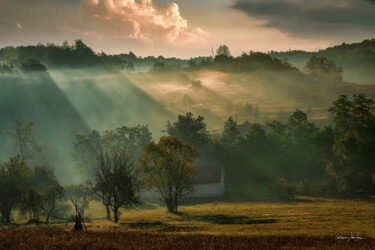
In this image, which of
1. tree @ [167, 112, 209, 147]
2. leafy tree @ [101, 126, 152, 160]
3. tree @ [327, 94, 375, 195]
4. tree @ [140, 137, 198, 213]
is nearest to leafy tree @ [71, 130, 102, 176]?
leafy tree @ [101, 126, 152, 160]

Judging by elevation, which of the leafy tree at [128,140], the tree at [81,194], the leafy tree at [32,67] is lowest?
the tree at [81,194]

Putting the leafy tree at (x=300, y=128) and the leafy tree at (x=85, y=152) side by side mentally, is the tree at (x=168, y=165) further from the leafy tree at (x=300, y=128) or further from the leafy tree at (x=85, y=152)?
the leafy tree at (x=300, y=128)

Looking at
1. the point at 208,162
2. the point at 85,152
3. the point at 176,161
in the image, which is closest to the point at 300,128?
the point at 208,162

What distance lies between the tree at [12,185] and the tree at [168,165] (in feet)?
70.2

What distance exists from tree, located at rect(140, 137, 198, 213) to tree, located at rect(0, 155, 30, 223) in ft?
70.2

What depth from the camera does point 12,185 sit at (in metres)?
56.7

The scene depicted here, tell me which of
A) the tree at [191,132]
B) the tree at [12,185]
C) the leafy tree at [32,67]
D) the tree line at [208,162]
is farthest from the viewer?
the leafy tree at [32,67]

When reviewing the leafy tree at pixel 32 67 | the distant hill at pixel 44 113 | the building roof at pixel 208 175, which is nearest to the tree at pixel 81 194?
the building roof at pixel 208 175

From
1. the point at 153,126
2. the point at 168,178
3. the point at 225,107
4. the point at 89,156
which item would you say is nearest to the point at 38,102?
the point at 153,126

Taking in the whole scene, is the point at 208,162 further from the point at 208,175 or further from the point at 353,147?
the point at 353,147

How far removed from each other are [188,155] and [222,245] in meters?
37.3

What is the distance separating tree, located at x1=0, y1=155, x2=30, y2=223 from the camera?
176 feet

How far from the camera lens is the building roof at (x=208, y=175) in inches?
2926

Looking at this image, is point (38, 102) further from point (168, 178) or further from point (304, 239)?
point (304, 239)
